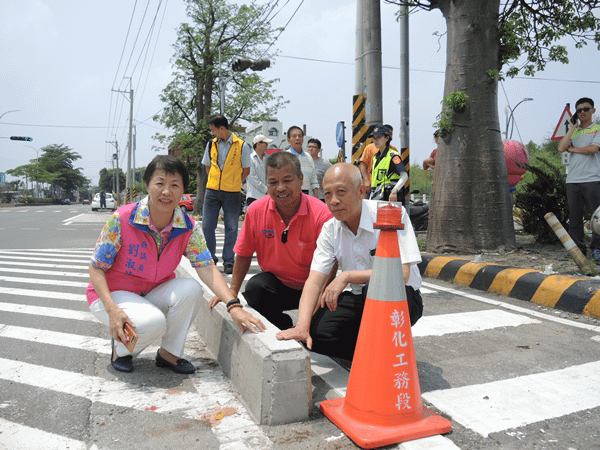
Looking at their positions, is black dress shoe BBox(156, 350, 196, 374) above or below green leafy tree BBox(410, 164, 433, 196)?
below

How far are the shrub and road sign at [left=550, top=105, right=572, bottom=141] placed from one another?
79cm

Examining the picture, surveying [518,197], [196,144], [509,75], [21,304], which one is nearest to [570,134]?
[518,197]

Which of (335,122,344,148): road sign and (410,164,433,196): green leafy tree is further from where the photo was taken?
(410,164,433,196): green leafy tree

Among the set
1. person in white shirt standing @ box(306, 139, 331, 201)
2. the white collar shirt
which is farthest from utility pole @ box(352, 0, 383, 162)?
the white collar shirt

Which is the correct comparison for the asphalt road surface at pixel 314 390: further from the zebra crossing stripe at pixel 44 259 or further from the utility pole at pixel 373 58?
the utility pole at pixel 373 58

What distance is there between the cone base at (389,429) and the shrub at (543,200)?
6025 mm

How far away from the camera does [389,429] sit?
6.67ft

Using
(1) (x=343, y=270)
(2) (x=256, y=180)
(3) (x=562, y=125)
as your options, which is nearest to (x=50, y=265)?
(2) (x=256, y=180)

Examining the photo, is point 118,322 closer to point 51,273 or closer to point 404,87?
point 51,273

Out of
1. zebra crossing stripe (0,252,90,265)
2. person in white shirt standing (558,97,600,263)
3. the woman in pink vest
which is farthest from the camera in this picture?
zebra crossing stripe (0,252,90,265)

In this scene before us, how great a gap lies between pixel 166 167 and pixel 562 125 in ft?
18.9

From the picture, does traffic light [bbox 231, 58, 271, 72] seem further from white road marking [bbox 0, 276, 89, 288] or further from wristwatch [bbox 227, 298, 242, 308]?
wristwatch [bbox 227, 298, 242, 308]

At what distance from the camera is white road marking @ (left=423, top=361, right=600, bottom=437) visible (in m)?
2.26

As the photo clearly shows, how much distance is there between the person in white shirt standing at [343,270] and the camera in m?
2.61
